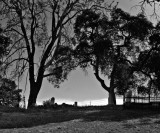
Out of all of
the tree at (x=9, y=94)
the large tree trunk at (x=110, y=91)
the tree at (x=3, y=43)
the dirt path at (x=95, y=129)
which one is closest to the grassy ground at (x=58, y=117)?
the dirt path at (x=95, y=129)

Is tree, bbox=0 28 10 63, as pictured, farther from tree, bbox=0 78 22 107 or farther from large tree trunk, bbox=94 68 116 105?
large tree trunk, bbox=94 68 116 105

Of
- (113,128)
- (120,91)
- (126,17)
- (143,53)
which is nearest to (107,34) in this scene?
(126,17)

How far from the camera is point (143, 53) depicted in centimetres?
3231

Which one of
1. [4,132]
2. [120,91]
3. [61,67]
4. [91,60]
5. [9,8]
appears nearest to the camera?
[4,132]

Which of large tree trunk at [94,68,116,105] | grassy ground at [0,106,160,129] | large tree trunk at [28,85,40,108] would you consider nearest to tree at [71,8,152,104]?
large tree trunk at [94,68,116,105]

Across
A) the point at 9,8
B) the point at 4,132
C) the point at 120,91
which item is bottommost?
the point at 4,132

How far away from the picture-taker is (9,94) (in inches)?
1208

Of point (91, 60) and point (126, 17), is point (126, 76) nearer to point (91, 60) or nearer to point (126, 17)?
point (91, 60)

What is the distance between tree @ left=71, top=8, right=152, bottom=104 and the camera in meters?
29.5

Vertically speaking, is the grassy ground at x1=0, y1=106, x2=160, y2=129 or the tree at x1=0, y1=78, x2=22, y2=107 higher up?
the tree at x1=0, y1=78, x2=22, y2=107

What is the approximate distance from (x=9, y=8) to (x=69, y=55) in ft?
24.1

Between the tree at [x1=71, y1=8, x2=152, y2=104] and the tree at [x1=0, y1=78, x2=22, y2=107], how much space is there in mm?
7014

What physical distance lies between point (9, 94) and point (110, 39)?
38.5 ft

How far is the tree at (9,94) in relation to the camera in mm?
29969
